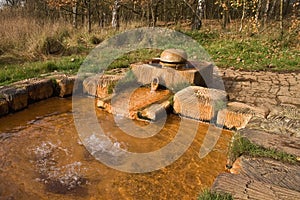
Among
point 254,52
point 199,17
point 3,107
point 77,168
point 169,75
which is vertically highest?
point 199,17

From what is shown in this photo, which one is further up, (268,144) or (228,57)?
(228,57)

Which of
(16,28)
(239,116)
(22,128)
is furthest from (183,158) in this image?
(16,28)

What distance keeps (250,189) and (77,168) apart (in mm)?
1623

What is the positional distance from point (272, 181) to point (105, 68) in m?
4.28

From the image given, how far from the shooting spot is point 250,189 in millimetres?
1771

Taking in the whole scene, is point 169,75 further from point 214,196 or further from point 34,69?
point 214,196

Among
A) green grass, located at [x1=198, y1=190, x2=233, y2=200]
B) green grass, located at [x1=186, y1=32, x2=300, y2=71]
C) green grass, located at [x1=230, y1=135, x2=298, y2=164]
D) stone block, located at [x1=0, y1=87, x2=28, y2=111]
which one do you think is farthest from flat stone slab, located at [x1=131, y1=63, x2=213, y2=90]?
green grass, located at [x1=198, y1=190, x2=233, y2=200]

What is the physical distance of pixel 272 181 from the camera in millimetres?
1914

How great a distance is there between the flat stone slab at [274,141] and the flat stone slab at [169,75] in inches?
73.5

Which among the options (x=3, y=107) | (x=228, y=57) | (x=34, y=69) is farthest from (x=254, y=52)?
(x=3, y=107)

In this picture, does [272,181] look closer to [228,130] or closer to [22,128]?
A: [228,130]

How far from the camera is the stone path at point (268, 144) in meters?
1.77

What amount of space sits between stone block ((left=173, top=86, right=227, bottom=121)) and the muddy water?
0.20m

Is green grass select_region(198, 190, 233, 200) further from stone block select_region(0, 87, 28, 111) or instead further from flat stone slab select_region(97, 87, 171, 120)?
stone block select_region(0, 87, 28, 111)
